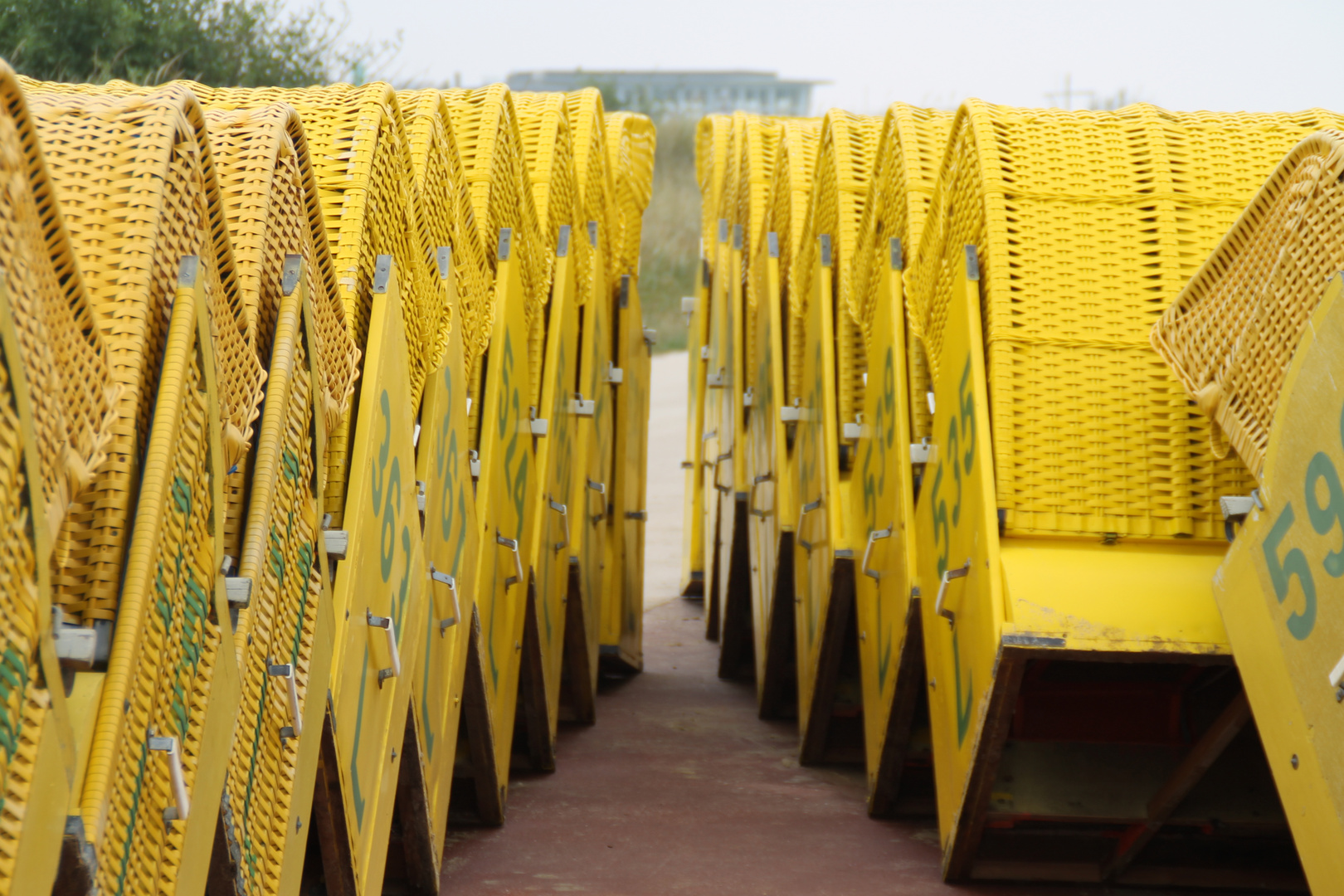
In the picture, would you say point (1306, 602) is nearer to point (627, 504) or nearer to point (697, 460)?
point (627, 504)

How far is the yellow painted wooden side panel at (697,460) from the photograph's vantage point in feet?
26.2

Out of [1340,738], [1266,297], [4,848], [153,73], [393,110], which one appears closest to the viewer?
[4,848]

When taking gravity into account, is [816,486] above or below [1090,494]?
below

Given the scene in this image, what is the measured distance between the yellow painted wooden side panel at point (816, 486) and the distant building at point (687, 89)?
786 inches

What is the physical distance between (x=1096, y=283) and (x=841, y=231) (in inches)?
63.0

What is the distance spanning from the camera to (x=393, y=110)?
2.99m

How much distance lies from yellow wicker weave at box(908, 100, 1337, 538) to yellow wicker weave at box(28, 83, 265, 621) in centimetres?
193

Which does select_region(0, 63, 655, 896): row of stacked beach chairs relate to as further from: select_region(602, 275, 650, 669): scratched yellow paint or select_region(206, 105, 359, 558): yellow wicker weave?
select_region(602, 275, 650, 669): scratched yellow paint

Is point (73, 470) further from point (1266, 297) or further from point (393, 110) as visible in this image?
point (1266, 297)

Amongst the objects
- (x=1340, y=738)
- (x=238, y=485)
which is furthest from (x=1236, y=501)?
(x=238, y=485)

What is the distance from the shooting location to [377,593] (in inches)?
107

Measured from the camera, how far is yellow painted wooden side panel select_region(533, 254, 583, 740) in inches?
179

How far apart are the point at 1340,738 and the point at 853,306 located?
264 centimetres

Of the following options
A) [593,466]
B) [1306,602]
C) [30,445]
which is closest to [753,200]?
[593,466]
